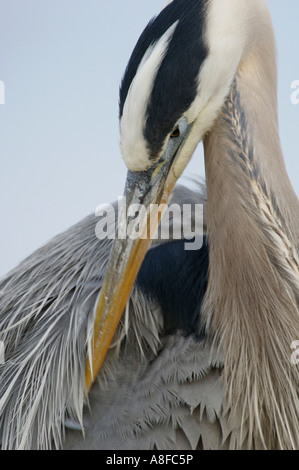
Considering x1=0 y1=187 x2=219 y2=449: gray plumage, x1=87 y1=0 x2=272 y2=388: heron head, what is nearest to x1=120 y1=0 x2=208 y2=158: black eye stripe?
x1=87 y1=0 x2=272 y2=388: heron head

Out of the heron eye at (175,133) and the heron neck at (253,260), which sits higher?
the heron eye at (175,133)

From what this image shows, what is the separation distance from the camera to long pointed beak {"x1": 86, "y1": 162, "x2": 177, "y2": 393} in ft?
5.94

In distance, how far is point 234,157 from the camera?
1.82 metres

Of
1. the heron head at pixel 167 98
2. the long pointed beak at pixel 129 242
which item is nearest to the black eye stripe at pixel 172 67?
the heron head at pixel 167 98

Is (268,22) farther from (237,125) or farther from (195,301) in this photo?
(195,301)

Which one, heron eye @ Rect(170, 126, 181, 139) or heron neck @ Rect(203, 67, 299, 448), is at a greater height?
heron eye @ Rect(170, 126, 181, 139)

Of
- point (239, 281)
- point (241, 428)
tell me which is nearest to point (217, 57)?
point (239, 281)

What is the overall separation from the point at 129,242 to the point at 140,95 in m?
0.42

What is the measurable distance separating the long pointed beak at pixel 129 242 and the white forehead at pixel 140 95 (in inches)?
5.3

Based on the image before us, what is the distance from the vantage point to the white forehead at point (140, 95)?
65.4 inches

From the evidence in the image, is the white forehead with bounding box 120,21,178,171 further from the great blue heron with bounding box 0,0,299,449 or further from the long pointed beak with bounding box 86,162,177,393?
the long pointed beak with bounding box 86,162,177,393

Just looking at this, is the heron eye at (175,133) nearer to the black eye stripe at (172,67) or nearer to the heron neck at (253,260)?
the black eye stripe at (172,67)

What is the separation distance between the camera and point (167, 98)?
1687 millimetres

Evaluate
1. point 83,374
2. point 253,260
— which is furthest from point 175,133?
point 83,374
